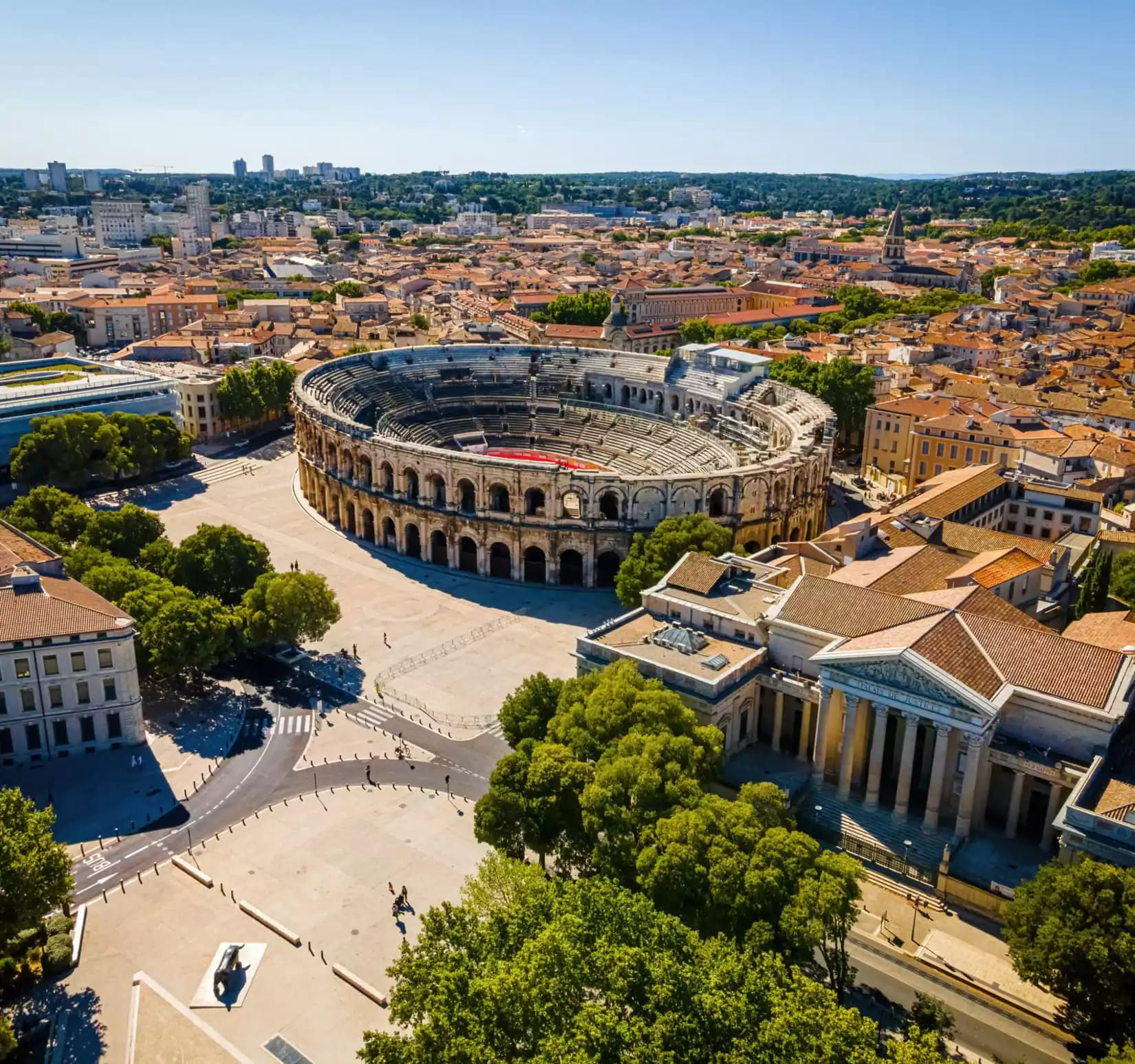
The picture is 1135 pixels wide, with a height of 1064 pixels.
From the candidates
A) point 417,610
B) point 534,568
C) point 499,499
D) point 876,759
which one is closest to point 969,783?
point 876,759

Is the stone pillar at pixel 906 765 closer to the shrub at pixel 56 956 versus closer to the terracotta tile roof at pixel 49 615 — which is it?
the shrub at pixel 56 956

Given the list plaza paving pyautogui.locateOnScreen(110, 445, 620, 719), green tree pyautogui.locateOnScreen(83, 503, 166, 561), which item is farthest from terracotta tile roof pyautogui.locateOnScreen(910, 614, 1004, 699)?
green tree pyautogui.locateOnScreen(83, 503, 166, 561)

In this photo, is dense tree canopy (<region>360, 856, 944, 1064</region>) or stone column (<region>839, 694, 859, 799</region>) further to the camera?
stone column (<region>839, 694, 859, 799</region>)

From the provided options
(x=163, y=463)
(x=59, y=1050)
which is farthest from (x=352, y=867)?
(x=163, y=463)

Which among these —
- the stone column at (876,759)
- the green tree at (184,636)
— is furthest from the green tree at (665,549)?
the green tree at (184,636)

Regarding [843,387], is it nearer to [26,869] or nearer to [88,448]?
[88,448]

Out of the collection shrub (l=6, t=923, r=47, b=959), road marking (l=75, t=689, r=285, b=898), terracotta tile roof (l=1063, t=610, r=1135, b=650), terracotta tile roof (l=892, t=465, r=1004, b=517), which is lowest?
road marking (l=75, t=689, r=285, b=898)

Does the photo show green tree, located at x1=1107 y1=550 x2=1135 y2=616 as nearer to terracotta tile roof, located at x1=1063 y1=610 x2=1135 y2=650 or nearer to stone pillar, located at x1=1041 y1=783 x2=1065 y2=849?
terracotta tile roof, located at x1=1063 y1=610 x2=1135 y2=650
